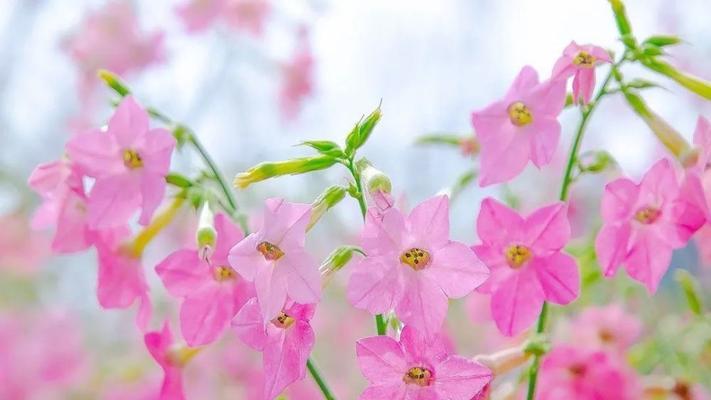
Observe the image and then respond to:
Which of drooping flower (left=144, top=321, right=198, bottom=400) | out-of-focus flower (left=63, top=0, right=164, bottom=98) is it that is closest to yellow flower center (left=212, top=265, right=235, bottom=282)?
drooping flower (left=144, top=321, right=198, bottom=400)

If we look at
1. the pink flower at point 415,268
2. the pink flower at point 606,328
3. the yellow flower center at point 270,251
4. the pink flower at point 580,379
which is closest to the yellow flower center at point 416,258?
the pink flower at point 415,268

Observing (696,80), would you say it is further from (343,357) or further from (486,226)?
(343,357)

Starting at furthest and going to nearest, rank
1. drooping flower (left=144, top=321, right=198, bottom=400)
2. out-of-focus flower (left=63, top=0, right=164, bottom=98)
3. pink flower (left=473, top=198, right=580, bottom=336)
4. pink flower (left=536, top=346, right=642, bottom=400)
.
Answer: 1. out-of-focus flower (left=63, top=0, right=164, bottom=98)
2. pink flower (left=536, top=346, right=642, bottom=400)
3. drooping flower (left=144, top=321, right=198, bottom=400)
4. pink flower (left=473, top=198, right=580, bottom=336)

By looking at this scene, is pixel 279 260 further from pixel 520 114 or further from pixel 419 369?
pixel 520 114

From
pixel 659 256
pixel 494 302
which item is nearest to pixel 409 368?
pixel 494 302

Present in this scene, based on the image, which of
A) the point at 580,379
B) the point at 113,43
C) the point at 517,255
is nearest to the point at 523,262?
the point at 517,255

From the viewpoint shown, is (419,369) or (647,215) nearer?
(419,369)

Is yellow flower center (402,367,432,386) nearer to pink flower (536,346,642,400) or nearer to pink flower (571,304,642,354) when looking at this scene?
pink flower (536,346,642,400)

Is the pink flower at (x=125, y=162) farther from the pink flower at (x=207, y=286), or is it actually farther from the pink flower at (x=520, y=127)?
the pink flower at (x=520, y=127)
